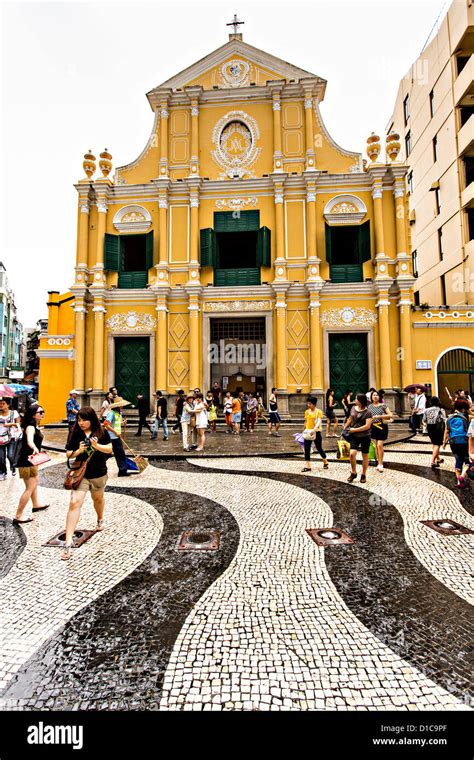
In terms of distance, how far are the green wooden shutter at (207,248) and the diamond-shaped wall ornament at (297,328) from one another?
4.77 m

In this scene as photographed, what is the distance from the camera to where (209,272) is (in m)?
18.2

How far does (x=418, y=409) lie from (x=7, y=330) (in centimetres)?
4763

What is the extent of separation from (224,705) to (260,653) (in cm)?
46

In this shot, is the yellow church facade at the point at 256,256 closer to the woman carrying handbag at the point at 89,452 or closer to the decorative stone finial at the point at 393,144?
the decorative stone finial at the point at 393,144

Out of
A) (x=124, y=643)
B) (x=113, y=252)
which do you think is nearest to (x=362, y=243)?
(x=113, y=252)

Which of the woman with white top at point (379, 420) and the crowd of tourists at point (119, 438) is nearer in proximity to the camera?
the crowd of tourists at point (119, 438)

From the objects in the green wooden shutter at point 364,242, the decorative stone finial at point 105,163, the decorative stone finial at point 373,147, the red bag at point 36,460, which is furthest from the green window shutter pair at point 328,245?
the red bag at point 36,460

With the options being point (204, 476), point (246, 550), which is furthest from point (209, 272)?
point (246, 550)

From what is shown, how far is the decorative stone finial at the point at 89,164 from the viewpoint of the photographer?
18562 millimetres

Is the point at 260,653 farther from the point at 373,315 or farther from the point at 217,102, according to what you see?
the point at 217,102

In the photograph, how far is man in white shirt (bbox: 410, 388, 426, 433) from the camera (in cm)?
1215

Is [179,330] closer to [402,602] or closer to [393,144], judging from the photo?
[393,144]

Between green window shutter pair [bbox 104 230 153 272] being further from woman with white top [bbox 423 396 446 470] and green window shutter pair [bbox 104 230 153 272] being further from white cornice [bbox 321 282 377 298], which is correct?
woman with white top [bbox 423 396 446 470]

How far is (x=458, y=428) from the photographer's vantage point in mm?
6434
